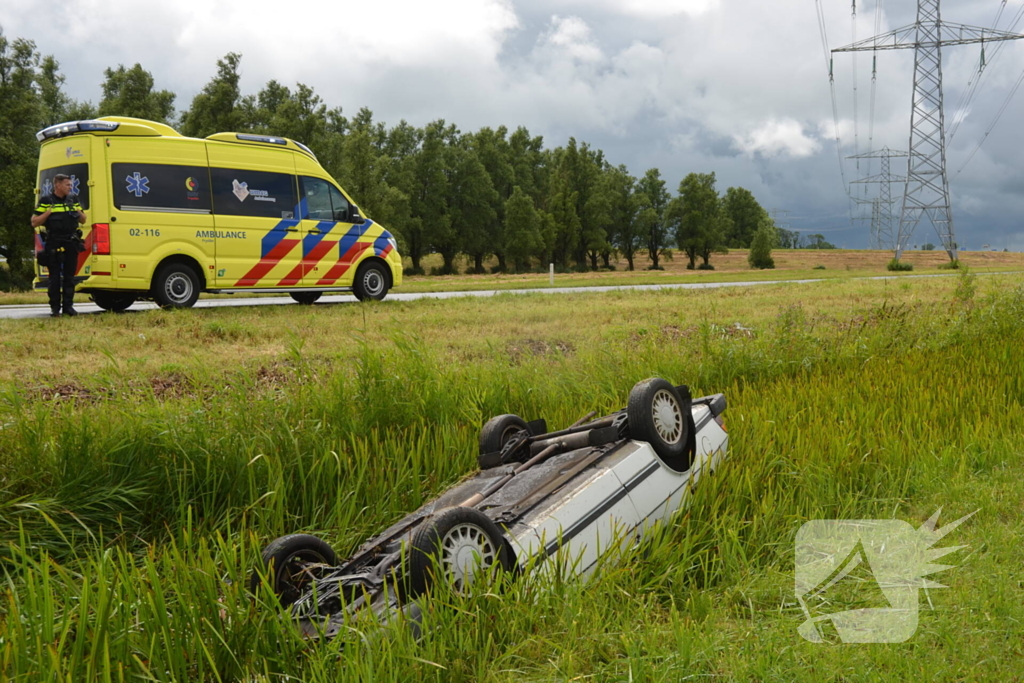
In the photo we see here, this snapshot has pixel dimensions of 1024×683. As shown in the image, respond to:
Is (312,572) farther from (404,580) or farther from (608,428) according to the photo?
(608,428)

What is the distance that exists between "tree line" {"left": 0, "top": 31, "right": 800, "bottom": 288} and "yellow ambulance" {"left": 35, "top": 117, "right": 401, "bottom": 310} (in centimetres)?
2818

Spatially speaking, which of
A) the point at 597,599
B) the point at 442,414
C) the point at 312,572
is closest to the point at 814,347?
the point at 442,414

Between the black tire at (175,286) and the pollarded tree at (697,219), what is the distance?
64418 millimetres

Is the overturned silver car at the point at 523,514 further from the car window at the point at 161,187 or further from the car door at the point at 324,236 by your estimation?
the car door at the point at 324,236

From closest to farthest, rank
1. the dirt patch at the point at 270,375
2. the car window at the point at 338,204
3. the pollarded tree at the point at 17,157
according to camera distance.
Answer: the dirt patch at the point at 270,375
the car window at the point at 338,204
the pollarded tree at the point at 17,157

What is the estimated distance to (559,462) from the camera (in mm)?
3420

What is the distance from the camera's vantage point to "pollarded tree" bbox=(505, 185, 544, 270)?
60.1 m

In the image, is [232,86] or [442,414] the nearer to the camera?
[442,414]

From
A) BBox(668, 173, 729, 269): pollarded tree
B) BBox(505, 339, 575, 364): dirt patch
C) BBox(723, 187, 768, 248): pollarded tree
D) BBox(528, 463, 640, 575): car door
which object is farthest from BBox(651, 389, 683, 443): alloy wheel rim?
BBox(723, 187, 768, 248): pollarded tree

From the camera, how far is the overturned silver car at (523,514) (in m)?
2.53

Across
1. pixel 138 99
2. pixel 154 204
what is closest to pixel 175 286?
pixel 154 204

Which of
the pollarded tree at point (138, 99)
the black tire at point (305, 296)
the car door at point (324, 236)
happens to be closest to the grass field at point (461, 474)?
the car door at point (324, 236)

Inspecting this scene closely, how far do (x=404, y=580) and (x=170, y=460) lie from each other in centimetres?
193

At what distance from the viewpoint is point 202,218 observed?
12836mm
